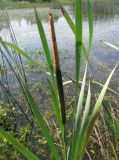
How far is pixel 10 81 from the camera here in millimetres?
5574

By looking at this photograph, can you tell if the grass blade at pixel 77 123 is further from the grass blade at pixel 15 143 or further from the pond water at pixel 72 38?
the pond water at pixel 72 38

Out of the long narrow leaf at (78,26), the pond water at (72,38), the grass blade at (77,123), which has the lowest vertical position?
the pond water at (72,38)

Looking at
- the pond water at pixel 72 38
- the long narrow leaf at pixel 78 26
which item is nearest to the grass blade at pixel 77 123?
the long narrow leaf at pixel 78 26

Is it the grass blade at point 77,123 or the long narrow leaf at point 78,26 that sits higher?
the long narrow leaf at point 78,26

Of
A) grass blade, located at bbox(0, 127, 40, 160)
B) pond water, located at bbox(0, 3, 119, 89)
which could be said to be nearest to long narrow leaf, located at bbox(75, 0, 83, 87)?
grass blade, located at bbox(0, 127, 40, 160)

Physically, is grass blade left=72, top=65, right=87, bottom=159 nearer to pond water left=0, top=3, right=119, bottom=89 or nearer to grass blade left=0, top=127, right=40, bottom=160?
grass blade left=0, top=127, right=40, bottom=160

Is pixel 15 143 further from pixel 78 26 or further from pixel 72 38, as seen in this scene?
pixel 72 38

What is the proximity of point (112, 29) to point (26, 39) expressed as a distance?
11.2 ft

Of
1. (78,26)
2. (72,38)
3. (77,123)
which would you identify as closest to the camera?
(78,26)

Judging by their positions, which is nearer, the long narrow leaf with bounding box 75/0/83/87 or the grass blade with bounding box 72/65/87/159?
the long narrow leaf with bounding box 75/0/83/87

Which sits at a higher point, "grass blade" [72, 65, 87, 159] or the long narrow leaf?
the long narrow leaf

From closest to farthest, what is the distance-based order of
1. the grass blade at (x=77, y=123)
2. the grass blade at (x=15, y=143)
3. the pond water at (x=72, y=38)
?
the grass blade at (x=15, y=143), the grass blade at (x=77, y=123), the pond water at (x=72, y=38)

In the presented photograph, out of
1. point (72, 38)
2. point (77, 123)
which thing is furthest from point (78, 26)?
point (72, 38)

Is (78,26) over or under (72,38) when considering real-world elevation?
over
